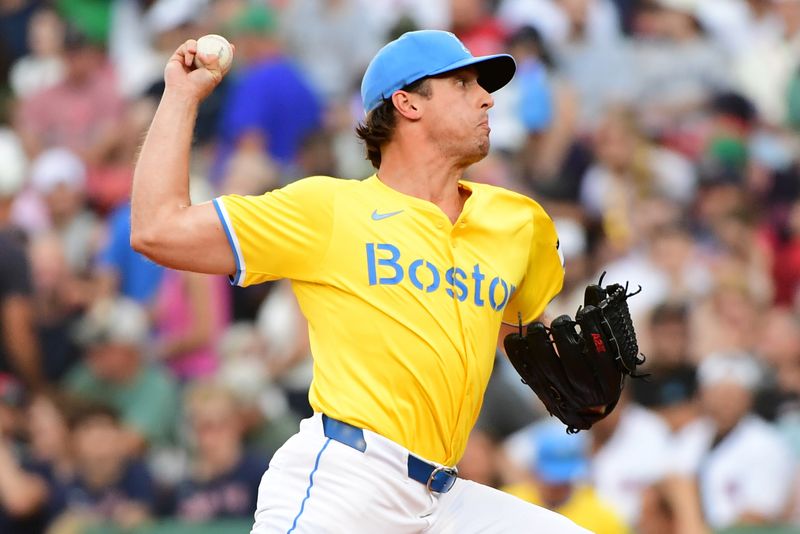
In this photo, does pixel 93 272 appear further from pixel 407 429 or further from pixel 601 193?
pixel 407 429

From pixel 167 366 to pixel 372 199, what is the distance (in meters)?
4.93

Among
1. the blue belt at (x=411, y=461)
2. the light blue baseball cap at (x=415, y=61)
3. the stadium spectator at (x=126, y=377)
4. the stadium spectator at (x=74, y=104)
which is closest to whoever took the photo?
the blue belt at (x=411, y=461)

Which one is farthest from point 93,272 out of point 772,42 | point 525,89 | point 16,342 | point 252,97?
point 772,42

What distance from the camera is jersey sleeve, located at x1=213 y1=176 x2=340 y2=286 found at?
4.18 metres

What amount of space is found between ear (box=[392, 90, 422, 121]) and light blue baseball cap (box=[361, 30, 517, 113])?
1.0 inches

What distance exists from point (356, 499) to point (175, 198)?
1.04 metres

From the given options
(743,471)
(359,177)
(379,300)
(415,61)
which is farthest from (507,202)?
(359,177)

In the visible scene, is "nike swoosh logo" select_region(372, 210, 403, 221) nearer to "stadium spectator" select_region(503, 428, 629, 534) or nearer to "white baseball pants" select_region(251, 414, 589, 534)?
"white baseball pants" select_region(251, 414, 589, 534)

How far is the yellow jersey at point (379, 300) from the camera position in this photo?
13.8 ft

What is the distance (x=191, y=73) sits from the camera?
4.22 m

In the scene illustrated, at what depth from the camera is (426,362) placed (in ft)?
13.9

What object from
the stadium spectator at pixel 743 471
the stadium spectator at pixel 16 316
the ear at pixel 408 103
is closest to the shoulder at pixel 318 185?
the ear at pixel 408 103

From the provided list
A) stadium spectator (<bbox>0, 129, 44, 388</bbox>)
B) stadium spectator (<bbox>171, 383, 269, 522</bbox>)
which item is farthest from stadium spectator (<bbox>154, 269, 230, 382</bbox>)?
stadium spectator (<bbox>0, 129, 44, 388</bbox>)

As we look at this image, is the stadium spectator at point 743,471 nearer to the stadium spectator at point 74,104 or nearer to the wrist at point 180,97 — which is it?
the wrist at point 180,97
